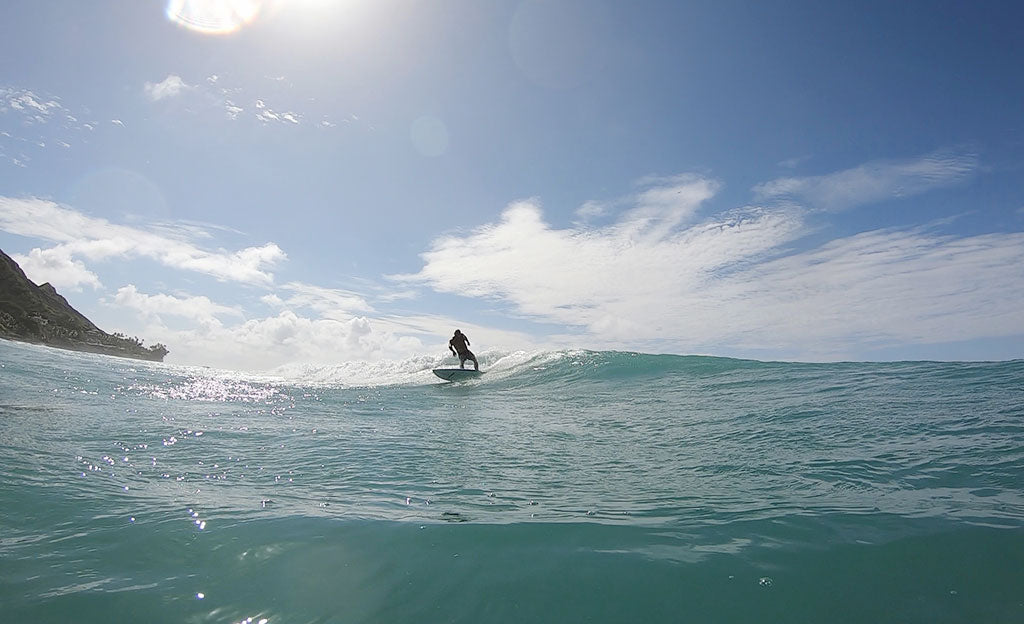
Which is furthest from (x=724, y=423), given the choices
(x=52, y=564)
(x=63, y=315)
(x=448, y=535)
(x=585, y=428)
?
(x=63, y=315)

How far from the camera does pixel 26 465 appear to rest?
5625 mm

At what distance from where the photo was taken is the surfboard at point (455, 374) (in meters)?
23.8

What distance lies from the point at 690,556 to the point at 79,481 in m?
5.98

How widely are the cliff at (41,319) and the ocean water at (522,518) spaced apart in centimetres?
3173

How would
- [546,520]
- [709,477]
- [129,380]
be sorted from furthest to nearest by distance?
[129,380]
[709,477]
[546,520]

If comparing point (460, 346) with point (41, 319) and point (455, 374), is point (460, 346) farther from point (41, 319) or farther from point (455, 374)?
point (41, 319)

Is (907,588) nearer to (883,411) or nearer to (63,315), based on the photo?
(883,411)

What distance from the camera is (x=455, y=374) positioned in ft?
78.1

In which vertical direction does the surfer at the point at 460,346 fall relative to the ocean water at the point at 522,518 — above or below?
above

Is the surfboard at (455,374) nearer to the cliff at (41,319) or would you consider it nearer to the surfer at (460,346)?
the surfer at (460,346)

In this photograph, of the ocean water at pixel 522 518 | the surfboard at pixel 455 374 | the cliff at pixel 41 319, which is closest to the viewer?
the ocean water at pixel 522 518

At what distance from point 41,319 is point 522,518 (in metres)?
44.8

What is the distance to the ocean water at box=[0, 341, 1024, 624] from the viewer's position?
10.2 ft

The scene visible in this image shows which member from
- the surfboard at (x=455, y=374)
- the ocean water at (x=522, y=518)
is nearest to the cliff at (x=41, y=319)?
the surfboard at (x=455, y=374)
